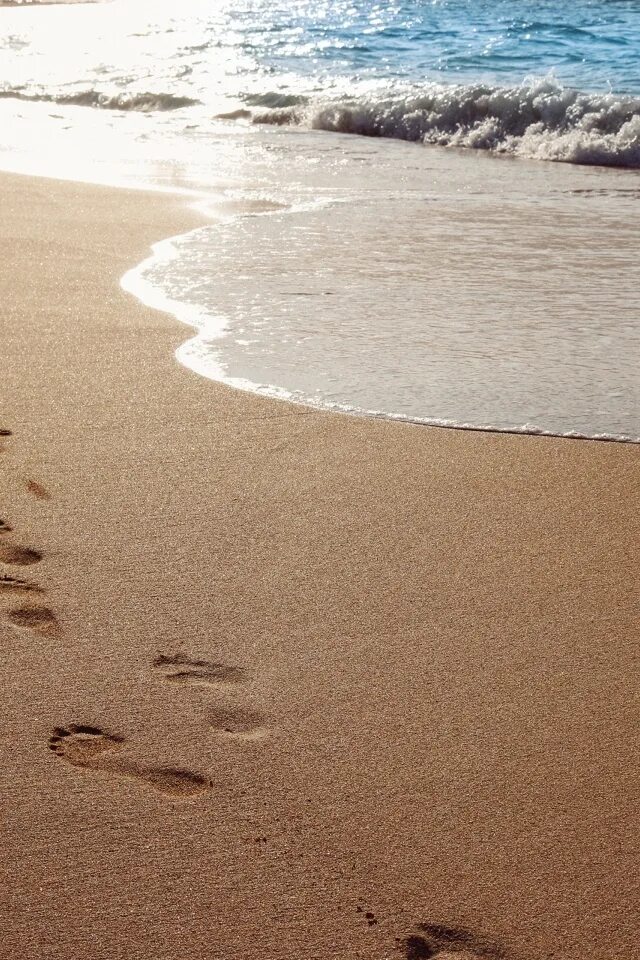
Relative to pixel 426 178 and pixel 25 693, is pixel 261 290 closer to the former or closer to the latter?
pixel 25 693

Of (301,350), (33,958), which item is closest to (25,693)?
(33,958)

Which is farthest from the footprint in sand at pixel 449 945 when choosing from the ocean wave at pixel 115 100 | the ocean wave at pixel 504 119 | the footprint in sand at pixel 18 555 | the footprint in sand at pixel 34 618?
the ocean wave at pixel 115 100

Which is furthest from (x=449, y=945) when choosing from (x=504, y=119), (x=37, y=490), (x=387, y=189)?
(x=504, y=119)

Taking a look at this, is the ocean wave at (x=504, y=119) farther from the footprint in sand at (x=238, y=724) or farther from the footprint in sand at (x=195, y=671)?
the footprint in sand at (x=238, y=724)

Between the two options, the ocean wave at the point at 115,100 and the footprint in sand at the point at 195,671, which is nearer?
the footprint in sand at the point at 195,671

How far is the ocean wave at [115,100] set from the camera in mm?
12133

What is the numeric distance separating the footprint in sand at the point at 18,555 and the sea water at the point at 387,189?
46.4 inches

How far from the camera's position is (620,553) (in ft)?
8.60

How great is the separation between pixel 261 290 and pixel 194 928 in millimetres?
3404

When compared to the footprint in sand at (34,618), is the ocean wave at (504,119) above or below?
above

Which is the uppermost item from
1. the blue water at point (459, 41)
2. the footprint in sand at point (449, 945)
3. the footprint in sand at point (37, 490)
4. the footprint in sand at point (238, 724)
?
the blue water at point (459, 41)

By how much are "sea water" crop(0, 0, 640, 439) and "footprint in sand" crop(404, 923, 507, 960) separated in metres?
1.90

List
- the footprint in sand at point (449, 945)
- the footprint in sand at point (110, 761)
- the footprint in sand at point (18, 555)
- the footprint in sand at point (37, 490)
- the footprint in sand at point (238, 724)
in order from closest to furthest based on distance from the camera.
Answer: the footprint in sand at point (449, 945) → the footprint in sand at point (110, 761) → the footprint in sand at point (238, 724) → the footprint in sand at point (18, 555) → the footprint in sand at point (37, 490)

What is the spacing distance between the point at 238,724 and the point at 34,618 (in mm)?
529
